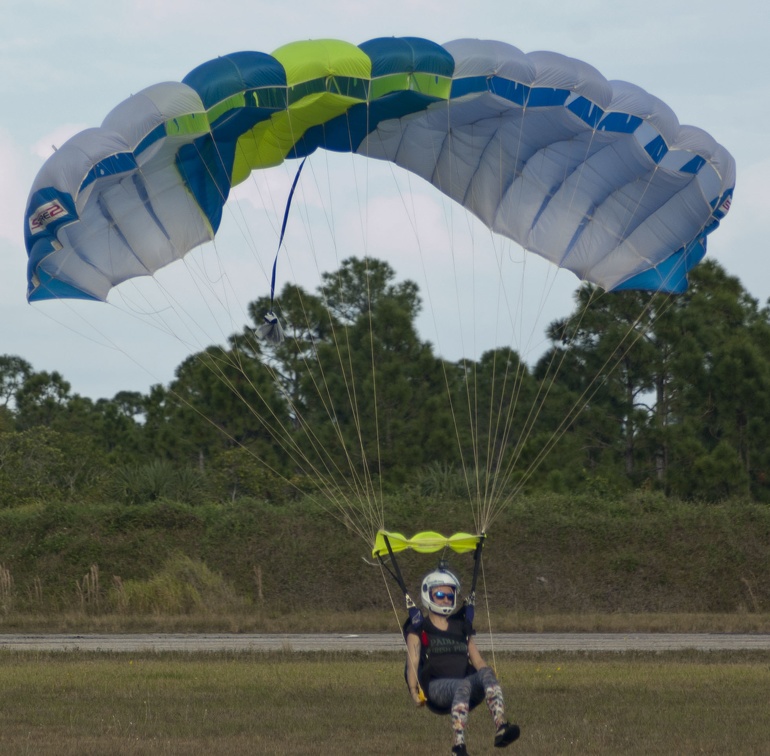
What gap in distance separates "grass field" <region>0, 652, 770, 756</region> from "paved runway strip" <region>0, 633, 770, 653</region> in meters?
1.38

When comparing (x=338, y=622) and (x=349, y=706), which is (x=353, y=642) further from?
(x=349, y=706)

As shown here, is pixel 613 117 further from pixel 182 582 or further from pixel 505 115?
pixel 182 582

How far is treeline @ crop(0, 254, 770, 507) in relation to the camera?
2975 centimetres

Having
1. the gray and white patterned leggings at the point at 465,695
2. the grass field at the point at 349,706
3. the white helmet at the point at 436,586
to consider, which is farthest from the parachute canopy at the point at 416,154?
the gray and white patterned leggings at the point at 465,695

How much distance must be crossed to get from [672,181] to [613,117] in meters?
1.16

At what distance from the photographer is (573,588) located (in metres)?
23.8

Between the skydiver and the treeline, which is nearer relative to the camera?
the skydiver

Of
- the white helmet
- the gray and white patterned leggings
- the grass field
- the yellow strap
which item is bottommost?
the grass field

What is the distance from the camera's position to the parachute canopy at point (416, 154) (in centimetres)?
1134

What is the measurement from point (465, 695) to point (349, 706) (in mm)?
3510

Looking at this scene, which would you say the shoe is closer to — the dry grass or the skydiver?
the skydiver

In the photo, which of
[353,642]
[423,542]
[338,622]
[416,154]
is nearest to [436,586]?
[423,542]

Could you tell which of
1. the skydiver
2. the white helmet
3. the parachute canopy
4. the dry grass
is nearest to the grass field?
the skydiver

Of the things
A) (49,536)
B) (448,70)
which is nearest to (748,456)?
(49,536)
